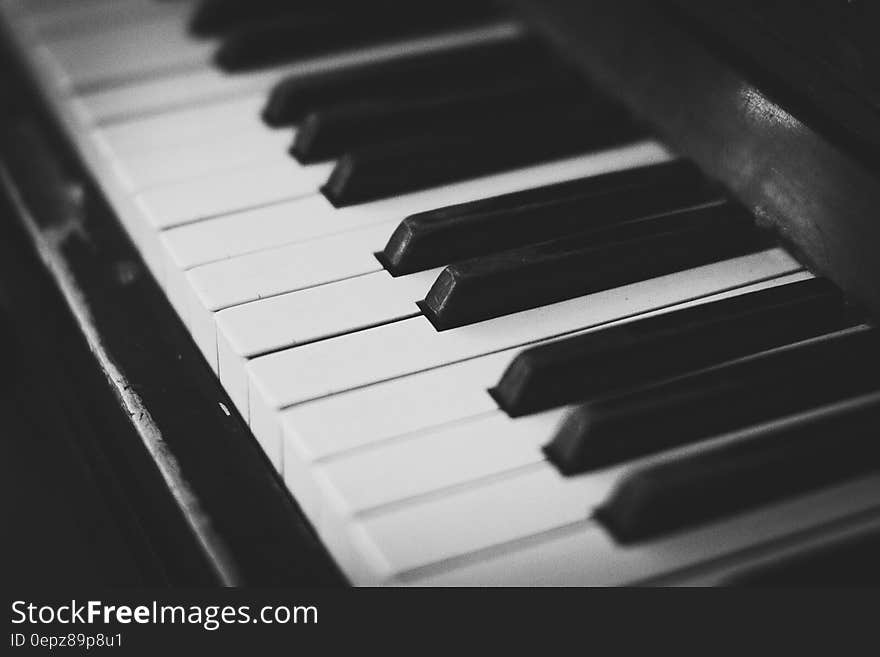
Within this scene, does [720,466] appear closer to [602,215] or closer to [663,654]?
[663,654]

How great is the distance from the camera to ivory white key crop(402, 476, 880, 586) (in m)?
0.85

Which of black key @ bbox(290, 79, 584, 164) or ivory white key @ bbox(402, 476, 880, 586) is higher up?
black key @ bbox(290, 79, 584, 164)

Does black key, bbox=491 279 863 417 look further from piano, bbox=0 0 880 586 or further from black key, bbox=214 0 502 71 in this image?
black key, bbox=214 0 502 71

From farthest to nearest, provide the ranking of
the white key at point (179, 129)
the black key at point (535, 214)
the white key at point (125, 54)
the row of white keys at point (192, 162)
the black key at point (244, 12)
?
the black key at point (244, 12)
the white key at point (125, 54)
the white key at point (179, 129)
the row of white keys at point (192, 162)
the black key at point (535, 214)

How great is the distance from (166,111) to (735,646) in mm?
1019

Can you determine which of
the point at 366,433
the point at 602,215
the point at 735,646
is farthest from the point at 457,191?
the point at 735,646

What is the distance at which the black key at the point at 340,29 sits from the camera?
1.58m

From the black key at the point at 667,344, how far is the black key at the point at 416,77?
550mm

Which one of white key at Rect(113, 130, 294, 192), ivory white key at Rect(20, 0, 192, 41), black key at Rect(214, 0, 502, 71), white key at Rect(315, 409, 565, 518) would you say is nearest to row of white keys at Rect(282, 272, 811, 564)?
white key at Rect(315, 409, 565, 518)

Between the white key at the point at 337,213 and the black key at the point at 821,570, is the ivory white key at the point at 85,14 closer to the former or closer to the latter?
the white key at the point at 337,213

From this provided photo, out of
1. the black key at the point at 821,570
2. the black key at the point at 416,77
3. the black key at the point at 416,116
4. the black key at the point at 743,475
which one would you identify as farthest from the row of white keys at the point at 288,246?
the black key at the point at 821,570

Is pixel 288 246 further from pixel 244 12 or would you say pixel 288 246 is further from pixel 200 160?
pixel 244 12

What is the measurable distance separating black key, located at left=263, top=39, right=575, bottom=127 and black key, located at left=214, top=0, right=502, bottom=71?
11 cm

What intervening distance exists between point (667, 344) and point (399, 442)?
277mm
